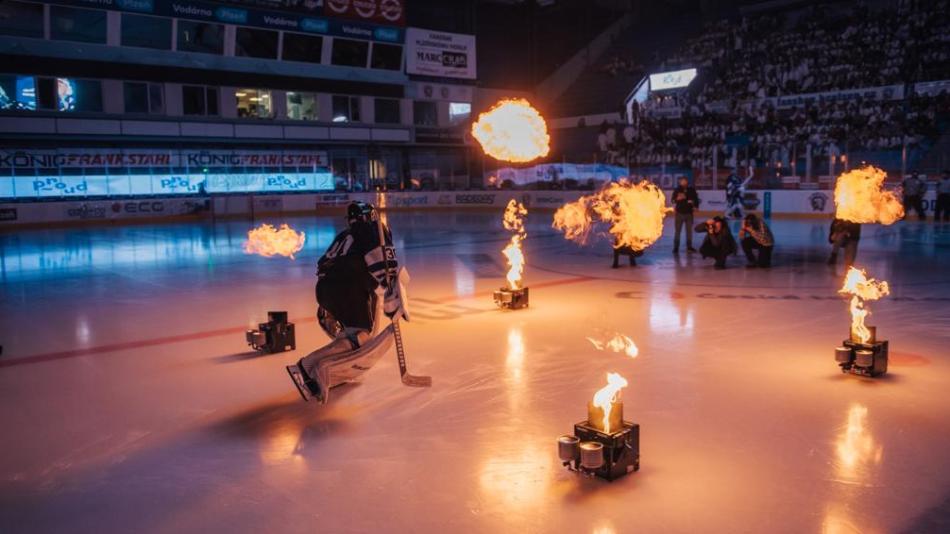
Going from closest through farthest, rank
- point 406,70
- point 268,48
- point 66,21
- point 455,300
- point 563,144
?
point 455,300, point 66,21, point 268,48, point 406,70, point 563,144

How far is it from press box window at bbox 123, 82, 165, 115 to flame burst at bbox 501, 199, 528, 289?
17880mm

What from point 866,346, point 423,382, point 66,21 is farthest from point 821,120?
point 66,21

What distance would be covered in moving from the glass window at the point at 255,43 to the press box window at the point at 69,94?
6889mm

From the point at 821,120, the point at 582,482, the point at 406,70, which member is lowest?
the point at 582,482

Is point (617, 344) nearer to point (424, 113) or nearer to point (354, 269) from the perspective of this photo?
point (354, 269)

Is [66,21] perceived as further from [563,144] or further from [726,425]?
[726,425]

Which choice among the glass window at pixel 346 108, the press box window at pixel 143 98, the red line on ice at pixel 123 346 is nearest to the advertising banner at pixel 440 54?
the glass window at pixel 346 108

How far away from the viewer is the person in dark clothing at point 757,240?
15172mm

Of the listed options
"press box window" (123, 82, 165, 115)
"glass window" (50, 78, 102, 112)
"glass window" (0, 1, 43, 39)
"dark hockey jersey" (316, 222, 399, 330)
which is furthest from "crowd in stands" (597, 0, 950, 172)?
"glass window" (0, 1, 43, 39)

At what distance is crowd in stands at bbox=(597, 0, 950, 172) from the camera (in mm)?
29953

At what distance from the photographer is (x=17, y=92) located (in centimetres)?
3250

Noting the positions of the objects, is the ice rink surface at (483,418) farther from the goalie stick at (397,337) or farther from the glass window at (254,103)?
the glass window at (254,103)

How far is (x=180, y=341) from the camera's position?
954 cm

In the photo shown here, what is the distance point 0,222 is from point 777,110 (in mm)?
33612
